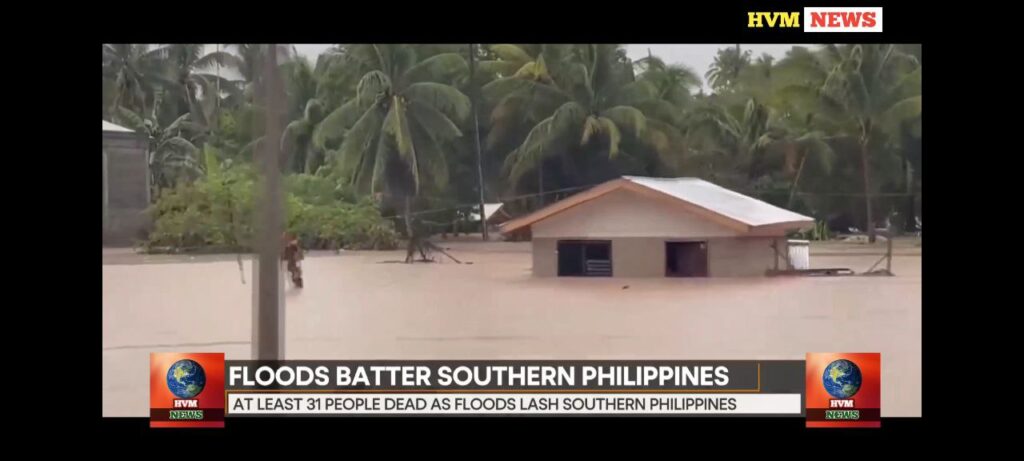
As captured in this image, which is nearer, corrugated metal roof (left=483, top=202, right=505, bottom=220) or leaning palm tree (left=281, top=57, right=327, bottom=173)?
leaning palm tree (left=281, top=57, right=327, bottom=173)

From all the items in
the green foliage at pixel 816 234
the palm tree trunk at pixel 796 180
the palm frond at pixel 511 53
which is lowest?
the green foliage at pixel 816 234

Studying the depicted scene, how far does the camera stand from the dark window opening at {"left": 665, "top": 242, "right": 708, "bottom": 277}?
8.62 m

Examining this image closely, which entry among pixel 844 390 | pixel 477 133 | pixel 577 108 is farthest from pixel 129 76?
pixel 844 390

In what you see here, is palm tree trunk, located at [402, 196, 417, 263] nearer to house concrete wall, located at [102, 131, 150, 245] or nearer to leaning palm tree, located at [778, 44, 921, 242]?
house concrete wall, located at [102, 131, 150, 245]

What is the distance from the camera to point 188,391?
7109 millimetres

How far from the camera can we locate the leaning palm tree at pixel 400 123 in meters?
8.53

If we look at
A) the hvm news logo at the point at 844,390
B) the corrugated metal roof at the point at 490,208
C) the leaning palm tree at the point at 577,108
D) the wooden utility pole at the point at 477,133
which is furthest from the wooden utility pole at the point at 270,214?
the hvm news logo at the point at 844,390

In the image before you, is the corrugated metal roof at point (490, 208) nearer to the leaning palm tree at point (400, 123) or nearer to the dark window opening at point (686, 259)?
the leaning palm tree at point (400, 123)

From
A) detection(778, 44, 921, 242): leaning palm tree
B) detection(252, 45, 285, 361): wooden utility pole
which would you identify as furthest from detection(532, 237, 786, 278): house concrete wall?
detection(252, 45, 285, 361): wooden utility pole

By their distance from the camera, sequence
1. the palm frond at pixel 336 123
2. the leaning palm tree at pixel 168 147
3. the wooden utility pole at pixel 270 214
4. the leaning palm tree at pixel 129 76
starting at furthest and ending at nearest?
the palm frond at pixel 336 123 < the leaning palm tree at pixel 168 147 < the leaning palm tree at pixel 129 76 < the wooden utility pole at pixel 270 214

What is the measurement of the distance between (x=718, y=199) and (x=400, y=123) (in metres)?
3.03

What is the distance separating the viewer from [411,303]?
845 centimetres

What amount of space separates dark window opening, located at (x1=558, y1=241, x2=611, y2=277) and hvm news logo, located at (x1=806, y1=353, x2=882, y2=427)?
2.22m
